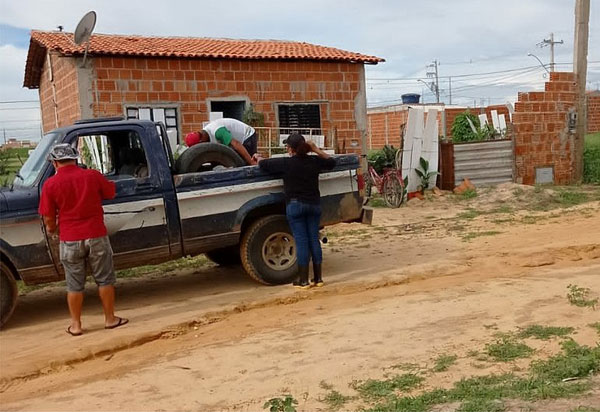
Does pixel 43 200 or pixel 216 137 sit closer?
pixel 43 200

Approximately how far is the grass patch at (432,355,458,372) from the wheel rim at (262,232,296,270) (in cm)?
323

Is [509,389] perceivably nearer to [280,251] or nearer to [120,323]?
[120,323]

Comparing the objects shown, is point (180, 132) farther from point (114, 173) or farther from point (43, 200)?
point (43, 200)

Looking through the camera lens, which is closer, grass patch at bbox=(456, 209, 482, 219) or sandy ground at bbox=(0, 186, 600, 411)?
sandy ground at bbox=(0, 186, 600, 411)

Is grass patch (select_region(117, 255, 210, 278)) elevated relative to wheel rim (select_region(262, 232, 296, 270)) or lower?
lower

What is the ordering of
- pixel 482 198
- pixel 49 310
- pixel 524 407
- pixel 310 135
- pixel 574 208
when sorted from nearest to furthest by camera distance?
pixel 524 407 → pixel 49 310 → pixel 574 208 → pixel 482 198 → pixel 310 135

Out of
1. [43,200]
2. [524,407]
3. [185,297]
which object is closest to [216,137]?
[185,297]

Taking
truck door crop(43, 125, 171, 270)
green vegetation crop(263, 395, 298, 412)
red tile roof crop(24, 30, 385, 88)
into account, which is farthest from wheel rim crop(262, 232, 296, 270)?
red tile roof crop(24, 30, 385, 88)

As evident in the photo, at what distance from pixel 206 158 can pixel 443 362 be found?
382 cm

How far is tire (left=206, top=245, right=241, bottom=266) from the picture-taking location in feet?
28.9

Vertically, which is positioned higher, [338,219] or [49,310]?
[338,219]

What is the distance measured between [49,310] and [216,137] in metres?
2.76

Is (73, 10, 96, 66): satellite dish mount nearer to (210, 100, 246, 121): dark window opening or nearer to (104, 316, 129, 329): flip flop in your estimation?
(210, 100, 246, 121): dark window opening

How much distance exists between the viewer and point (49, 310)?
723 centimetres
